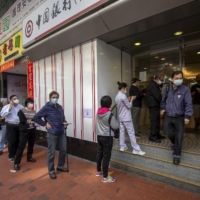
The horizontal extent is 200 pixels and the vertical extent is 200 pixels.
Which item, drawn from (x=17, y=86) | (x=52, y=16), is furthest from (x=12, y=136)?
(x=17, y=86)

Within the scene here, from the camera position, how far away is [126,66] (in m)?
5.19

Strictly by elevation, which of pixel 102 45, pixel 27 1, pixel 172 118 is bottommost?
pixel 172 118

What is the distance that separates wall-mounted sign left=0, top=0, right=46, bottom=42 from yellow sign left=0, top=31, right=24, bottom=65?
56 cm

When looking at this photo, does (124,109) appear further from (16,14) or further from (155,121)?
(16,14)

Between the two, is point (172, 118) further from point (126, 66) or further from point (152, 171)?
point (126, 66)

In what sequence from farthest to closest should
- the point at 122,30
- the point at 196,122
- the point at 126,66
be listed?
the point at 126,66 < the point at 196,122 < the point at 122,30

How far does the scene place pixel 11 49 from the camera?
7008 millimetres

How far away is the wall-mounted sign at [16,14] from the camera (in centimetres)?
596

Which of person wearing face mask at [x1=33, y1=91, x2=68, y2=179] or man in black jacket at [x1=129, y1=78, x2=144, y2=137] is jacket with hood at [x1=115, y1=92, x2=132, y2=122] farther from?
person wearing face mask at [x1=33, y1=91, x2=68, y2=179]

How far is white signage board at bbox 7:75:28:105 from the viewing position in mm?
8680

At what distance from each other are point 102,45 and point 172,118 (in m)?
2.58

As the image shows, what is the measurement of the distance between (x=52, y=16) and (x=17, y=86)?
6.06m

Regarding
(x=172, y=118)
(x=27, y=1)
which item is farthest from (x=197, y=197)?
(x=27, y=1)

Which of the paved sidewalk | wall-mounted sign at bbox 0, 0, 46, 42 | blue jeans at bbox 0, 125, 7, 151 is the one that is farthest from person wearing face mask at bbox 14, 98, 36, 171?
wall-mounted sign at bbox 0, 0, 46, 42
